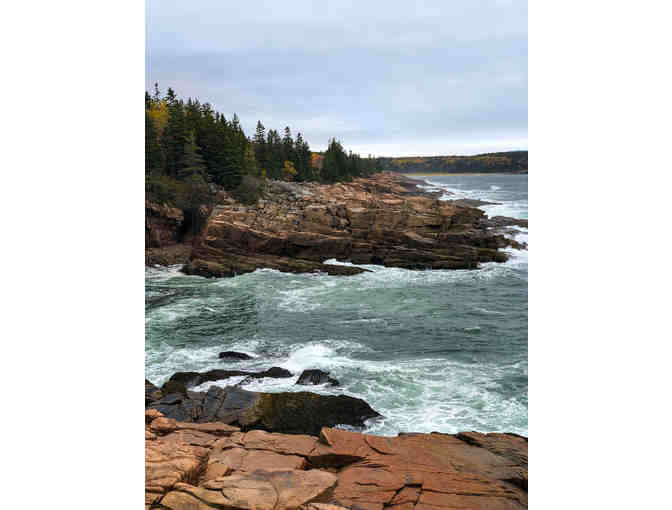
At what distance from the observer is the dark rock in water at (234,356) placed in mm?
9617

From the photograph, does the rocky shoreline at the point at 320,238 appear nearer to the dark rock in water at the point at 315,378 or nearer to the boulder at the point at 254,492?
the dark rock in water at the point at 315,378

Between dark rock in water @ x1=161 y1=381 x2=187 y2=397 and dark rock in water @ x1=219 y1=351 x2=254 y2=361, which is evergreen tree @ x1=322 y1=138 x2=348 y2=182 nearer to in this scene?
dark rock in water @ x1=219 y1=351 x2=254 y2=361

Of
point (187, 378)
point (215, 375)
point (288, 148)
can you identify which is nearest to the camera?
point (187, 378)

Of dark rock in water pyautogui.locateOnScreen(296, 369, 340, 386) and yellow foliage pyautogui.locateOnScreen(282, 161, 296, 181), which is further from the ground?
yellow foliage pyautogui.locateOnScreen(282, 161, 296, 181)

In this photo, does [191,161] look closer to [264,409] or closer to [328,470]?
[264,409]

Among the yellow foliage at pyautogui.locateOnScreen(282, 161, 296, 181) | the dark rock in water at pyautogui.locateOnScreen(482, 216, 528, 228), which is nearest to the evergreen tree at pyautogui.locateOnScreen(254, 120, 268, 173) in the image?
the yellow foliage at pyautogui.locateOnScreen(282, 161, 296, 181)

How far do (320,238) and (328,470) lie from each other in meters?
15.5

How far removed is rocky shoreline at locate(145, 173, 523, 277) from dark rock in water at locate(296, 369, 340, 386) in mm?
9200

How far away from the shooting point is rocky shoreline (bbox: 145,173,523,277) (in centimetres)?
1852

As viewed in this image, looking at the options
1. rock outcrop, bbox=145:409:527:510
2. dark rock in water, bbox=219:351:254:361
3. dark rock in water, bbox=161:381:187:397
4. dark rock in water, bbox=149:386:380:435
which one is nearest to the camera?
rock outcrop, bbox=145:409:527:510
